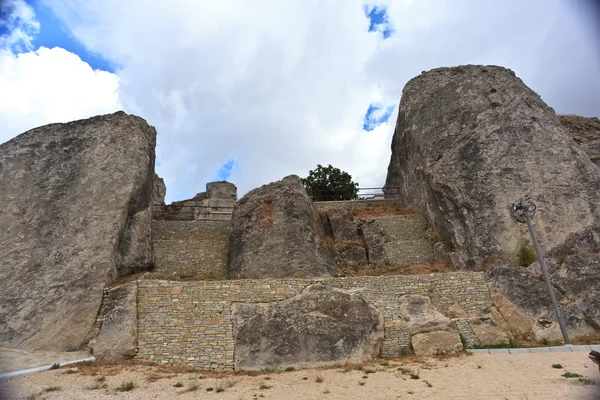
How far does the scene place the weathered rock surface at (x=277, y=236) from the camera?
51.9ft

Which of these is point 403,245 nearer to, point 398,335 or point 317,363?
point 398,335

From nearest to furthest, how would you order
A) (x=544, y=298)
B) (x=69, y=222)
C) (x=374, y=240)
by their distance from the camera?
(x=544, y=298), (x=69, y=222), (x=374, y=240)

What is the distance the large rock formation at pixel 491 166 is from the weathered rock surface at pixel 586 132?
596 centimetres

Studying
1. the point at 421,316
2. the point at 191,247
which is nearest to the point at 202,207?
the point at 191,247

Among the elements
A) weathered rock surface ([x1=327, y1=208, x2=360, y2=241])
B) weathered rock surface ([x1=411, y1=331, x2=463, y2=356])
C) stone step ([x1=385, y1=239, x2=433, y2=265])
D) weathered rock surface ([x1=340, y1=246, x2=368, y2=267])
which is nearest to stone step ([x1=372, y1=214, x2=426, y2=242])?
stone step ([x1=385, y1=239, x2=433, y2=265])

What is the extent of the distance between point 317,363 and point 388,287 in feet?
13.2

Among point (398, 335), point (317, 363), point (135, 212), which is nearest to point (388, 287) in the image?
A: point (398, 335)

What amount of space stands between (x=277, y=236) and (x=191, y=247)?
193 inches

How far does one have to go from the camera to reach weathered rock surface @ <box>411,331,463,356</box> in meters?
11.6

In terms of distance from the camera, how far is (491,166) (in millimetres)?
17938

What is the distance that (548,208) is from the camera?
54.0 ft

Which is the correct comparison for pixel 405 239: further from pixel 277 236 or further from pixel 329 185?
pixel 329 185

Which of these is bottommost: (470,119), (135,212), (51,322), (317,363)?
(317,363)

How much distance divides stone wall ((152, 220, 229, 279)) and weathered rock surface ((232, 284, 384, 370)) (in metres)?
5.28
